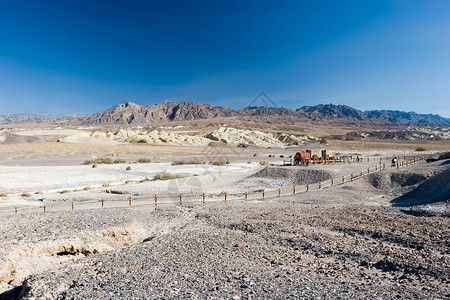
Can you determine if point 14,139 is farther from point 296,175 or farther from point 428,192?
point 428,192

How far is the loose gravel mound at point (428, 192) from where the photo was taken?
17.6 m

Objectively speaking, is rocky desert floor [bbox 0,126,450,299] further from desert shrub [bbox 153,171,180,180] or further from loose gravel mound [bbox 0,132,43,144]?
loose gravel mound [bbox 0,132,43,144]

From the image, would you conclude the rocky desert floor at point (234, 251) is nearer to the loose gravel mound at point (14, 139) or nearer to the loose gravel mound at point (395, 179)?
the loose gravel mound at point (395, 179)

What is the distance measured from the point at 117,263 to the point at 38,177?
30090mm

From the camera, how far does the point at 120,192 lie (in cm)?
2647

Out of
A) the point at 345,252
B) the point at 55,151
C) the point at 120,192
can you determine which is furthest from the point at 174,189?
the point at 55,151

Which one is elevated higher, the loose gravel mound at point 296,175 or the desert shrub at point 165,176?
the loose gravel mound at point 296,175

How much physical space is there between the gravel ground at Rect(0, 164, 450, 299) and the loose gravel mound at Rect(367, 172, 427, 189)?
10.9m

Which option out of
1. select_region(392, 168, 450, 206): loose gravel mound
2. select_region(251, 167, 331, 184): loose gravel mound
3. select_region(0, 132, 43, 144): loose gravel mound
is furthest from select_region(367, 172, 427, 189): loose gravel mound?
select_region(0, 132, 43, 144): loose gravel mound

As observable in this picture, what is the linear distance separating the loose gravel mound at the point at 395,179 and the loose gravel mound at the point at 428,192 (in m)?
5.15

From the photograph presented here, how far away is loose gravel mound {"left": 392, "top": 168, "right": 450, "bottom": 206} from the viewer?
17.6 meters

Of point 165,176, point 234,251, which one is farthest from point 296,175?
point 234,251

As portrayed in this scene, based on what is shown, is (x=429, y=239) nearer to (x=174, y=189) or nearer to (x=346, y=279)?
(x=346, y=279)

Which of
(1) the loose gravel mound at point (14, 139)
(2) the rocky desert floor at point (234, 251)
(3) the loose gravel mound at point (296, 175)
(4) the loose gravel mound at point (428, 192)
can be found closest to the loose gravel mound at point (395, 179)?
(3) the loose gravel mound at point (296, 175)
